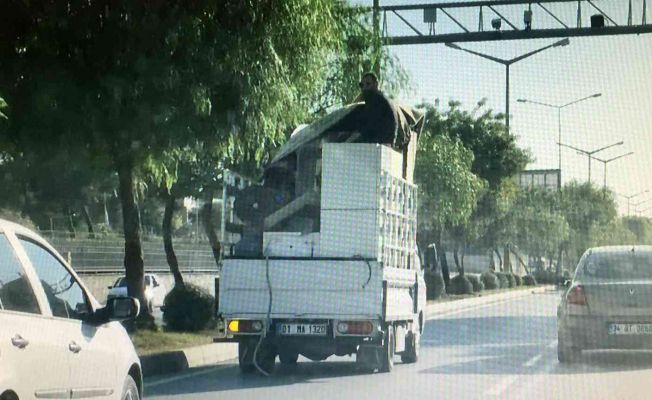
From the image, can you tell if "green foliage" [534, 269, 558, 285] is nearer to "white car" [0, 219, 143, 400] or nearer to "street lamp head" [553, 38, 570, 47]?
"street lamp head" [553, 38, 570, 47]

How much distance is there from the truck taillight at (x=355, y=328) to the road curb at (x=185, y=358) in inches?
91.0

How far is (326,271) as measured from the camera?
13930 mm

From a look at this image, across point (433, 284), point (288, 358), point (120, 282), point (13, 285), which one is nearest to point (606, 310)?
point (288, 358)

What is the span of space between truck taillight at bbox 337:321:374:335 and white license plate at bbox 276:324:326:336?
211 mm

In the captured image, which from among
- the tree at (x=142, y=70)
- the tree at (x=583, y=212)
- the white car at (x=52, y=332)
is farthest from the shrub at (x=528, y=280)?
the white car at (x=52, y=332)

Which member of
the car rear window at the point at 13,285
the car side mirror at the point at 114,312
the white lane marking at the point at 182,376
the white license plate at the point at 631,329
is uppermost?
the car rear window at the point at 13,285

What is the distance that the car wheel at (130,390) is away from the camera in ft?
24.3

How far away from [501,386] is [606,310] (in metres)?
3.24

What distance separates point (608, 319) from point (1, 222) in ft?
37.5

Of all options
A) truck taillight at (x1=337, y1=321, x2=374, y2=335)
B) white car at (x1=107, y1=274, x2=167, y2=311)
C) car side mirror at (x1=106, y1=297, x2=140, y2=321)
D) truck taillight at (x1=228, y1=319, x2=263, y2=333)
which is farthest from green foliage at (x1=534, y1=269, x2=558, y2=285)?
car side mirror at (x1=106, y1=297, x2=140, y2=321)

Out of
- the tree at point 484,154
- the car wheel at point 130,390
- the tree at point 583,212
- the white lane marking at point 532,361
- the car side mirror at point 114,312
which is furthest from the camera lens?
the tree at point 583,212

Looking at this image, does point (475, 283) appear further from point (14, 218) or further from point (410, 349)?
point (410, 349)

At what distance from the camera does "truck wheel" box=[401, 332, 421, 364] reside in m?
16.7

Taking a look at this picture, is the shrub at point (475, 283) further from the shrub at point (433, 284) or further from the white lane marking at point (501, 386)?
the white lane marking at point (501, 386)
